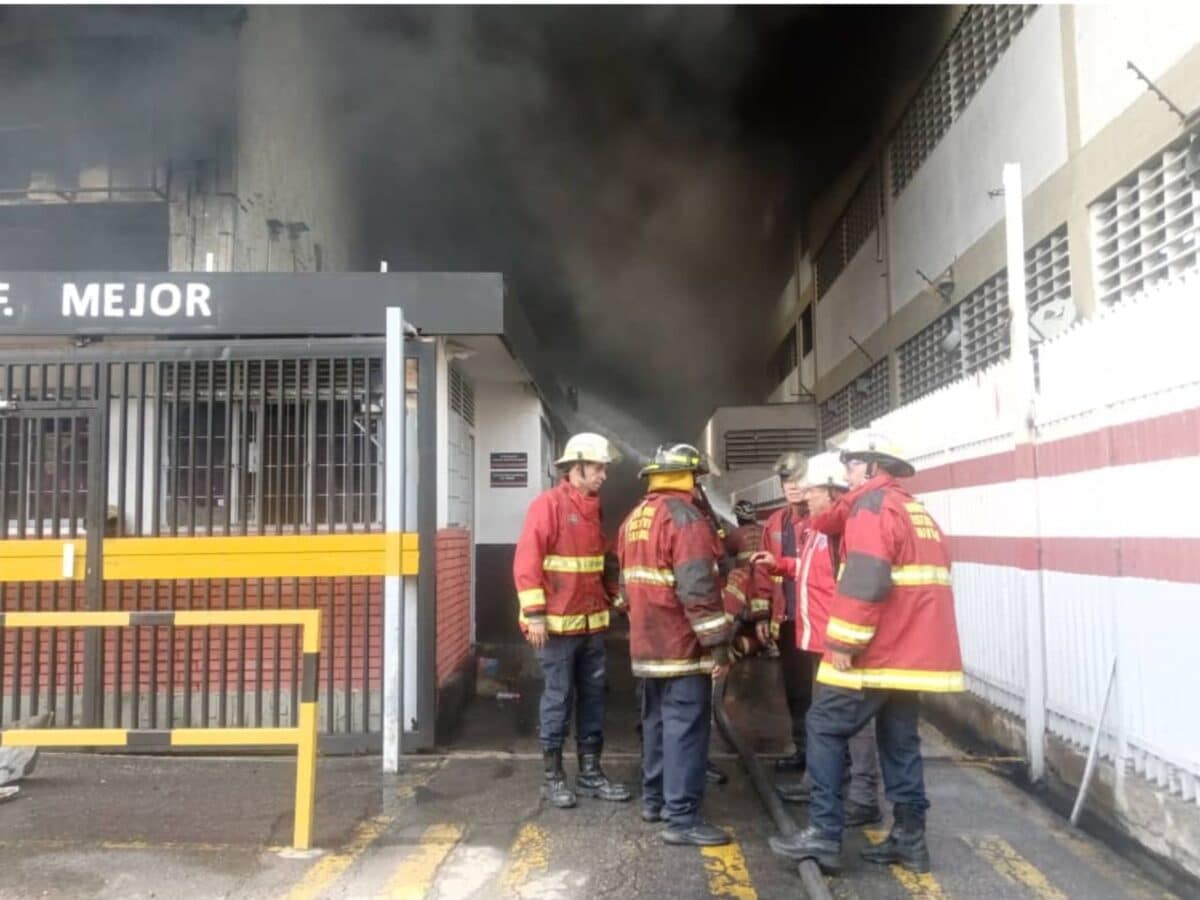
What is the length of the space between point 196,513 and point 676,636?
3177 mm

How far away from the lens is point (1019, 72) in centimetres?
763

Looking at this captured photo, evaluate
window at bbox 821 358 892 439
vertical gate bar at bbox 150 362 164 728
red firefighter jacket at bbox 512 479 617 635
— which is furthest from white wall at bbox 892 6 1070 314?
vertical gate bar at bbox 150 362 164 728

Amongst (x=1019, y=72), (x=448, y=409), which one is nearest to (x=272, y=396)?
(x=448, y=409)

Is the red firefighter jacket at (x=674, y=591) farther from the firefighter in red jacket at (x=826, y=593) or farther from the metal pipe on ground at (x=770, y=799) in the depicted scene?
the metal pipe on ground at (x=770, y=799)

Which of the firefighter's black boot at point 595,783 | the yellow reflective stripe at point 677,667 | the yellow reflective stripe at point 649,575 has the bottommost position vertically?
the firefighter's black boot at point 595,783

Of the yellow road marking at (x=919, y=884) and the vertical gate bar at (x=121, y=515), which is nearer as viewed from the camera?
the yellow road marking at (x=919, y=884)

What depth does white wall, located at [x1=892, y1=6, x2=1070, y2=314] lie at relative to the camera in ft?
23.4

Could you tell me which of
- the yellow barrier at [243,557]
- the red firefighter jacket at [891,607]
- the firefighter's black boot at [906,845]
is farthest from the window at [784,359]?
the firefighter's black boot at [906,845]

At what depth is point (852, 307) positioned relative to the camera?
1452 centimetres

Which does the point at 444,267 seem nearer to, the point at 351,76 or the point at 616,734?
the point at 351,76

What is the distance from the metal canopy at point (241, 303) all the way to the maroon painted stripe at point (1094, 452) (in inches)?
119

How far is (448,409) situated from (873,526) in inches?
152

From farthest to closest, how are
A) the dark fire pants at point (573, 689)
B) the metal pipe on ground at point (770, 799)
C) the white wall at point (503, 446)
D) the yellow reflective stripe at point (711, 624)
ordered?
the white wall at point (503, 446)
the dark fire pants at point (573, 689)
the yellow reflective stripe at point (711, 624)
the metal pipe on ground at point (770, 799)

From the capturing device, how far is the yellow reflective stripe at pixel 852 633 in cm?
320
